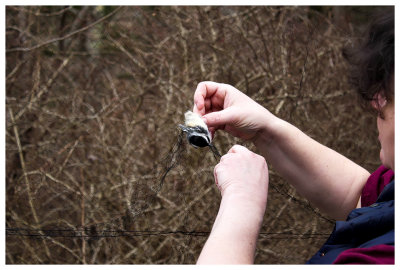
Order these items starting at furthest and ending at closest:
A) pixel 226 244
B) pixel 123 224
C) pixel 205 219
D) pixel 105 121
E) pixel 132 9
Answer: pixel 132 9, pixel 105 121, pixel 205 219, pixel 123 224, pixel 226 244

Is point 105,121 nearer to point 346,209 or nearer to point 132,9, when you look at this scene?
point 132,9

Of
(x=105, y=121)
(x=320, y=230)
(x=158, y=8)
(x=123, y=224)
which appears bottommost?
(x=320, y=230)

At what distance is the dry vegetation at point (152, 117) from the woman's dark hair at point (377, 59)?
6.19 ft

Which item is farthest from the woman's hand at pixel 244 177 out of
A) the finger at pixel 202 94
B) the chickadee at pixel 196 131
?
the finger at pixel 202 94

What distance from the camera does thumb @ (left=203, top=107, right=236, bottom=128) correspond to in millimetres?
1245

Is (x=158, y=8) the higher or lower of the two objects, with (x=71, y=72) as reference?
higher

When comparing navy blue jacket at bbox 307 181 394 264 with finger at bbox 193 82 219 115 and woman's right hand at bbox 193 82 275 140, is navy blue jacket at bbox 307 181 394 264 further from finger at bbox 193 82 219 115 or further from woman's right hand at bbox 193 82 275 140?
finger at bbox 193 82 219 115

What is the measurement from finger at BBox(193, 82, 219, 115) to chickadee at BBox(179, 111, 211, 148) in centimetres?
9

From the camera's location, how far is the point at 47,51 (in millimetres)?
3689

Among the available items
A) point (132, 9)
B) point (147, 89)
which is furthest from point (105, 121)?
point (132, 9)

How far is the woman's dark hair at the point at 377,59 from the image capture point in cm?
90

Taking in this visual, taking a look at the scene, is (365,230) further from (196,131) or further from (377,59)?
(196,131)

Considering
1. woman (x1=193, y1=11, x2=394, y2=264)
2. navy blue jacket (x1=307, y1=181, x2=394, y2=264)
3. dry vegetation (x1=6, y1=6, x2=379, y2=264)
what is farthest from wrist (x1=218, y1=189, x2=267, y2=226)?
dry vegetation (x1=6, y1=6, x2=379, y2=264)

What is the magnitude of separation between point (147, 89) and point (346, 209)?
7.86ft
